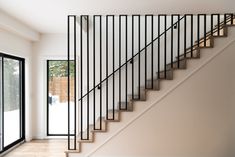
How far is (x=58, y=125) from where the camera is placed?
21.6 ft

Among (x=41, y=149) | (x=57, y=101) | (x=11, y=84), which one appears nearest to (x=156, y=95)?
(x=41, y=149)

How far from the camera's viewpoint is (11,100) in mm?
5637

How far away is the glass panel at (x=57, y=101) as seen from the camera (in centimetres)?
657

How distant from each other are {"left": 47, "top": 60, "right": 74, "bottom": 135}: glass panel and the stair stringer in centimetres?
249

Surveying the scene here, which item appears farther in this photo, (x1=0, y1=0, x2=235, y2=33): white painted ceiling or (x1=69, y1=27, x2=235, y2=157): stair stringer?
(x1=69, y1=27, x2=235, y2=157): stair stringer

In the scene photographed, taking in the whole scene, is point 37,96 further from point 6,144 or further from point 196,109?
point 196,109

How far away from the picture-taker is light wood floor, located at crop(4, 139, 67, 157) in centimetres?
504

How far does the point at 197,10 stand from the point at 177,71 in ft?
3.47

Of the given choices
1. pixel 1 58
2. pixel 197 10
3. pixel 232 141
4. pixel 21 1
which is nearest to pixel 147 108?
pixel 232 141

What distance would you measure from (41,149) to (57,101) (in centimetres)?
149

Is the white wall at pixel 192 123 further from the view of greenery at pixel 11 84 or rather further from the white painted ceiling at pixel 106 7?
the view of greenery at pixel 11 84

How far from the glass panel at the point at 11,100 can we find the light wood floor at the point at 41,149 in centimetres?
31

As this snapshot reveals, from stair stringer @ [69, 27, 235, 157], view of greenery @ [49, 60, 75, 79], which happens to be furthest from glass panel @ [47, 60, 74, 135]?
stair stringer @ [69, 27, 235, 157]

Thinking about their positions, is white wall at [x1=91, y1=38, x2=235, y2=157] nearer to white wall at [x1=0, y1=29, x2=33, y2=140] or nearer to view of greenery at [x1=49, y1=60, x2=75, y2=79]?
white wall at [x1=0, y1=29, x2=33, y2=140]
